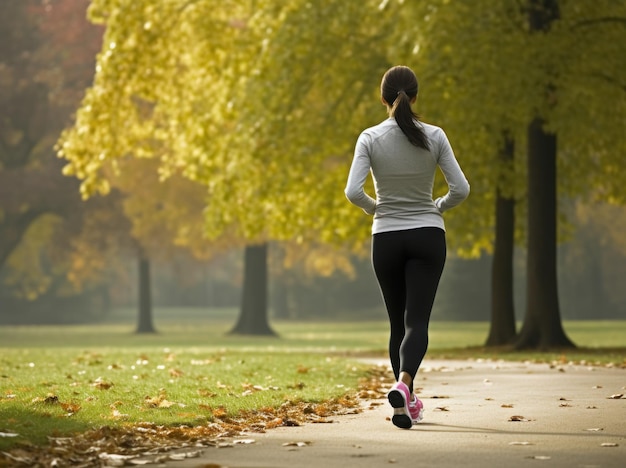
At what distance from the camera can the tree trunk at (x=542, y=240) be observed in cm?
2053

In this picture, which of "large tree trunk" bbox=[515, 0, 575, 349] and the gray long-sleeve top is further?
"large tree trunk" bbox=[515, 0, 575, 349]

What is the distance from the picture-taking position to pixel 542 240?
2061 centimetres

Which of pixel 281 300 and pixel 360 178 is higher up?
pixel 360 178

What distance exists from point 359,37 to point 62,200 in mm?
18566

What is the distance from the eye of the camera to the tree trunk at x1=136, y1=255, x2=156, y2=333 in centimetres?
4597

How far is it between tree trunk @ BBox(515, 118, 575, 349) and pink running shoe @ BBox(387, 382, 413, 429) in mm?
12965

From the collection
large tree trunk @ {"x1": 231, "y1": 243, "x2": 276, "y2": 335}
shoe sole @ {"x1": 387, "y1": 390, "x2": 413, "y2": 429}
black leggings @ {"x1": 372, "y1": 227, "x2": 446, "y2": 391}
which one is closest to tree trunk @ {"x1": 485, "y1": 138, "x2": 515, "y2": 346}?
black leggings @ {"x1": 372, "y1": 227, "x2": 446, "y2": 391}

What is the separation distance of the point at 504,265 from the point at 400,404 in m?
15.4

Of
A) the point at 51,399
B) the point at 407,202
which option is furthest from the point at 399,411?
the point at 51,399

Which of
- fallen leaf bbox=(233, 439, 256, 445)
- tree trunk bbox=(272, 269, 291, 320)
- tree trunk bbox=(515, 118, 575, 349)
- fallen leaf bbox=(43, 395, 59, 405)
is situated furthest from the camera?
tree trunk bbox=(272, 269, 291, 320)

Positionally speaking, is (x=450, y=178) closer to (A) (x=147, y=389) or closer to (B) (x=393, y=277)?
(B) (x=393, y=277)

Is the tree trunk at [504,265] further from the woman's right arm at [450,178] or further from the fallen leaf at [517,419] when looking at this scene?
the woman's right arm at [450,178]

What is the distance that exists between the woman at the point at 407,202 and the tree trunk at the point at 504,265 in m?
14.7

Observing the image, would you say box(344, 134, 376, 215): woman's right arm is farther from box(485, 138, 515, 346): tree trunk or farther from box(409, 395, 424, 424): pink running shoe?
box(485, 138, 515, 346): tree trunk
